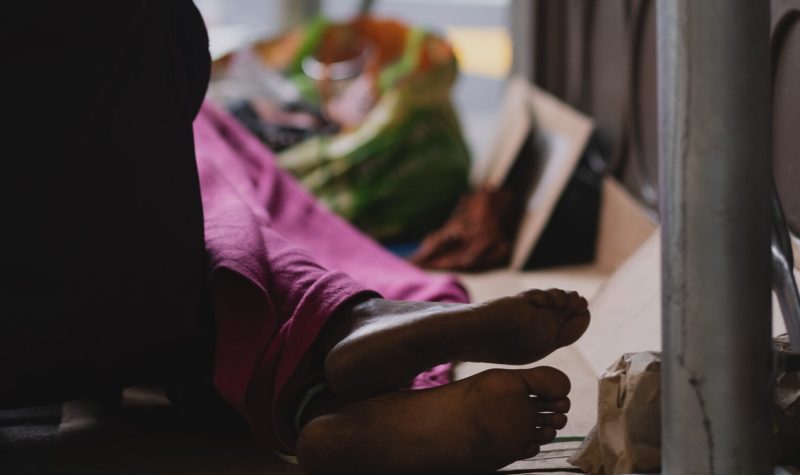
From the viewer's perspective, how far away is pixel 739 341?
105cm

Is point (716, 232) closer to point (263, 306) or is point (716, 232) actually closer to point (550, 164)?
point (263, 306)

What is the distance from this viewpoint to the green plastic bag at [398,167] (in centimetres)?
272

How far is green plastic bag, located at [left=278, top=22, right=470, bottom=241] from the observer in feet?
8.93

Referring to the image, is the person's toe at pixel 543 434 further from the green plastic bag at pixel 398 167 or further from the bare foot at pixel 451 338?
the green plastic bag at pixel 398 167

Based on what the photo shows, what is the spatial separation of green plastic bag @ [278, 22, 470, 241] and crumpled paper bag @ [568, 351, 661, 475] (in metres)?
1.54

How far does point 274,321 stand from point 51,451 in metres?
0.33

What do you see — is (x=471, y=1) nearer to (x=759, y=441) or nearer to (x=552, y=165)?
(x=552, y=165)

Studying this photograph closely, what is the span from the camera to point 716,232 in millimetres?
1026

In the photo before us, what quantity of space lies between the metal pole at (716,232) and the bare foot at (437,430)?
16 cm

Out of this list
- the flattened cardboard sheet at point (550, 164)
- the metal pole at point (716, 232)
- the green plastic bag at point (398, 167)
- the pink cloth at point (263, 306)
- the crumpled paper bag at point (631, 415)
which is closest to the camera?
the metal pole at point (716, 232)

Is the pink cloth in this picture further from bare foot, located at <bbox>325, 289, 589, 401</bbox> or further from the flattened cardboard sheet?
the flattened cardboard sheet

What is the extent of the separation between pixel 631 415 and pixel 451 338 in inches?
7.8

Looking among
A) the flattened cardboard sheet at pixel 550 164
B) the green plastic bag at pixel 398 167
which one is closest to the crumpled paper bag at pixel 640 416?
the flattened cardboard sheet at pixel 550 164

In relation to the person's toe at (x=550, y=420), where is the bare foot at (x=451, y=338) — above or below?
above
